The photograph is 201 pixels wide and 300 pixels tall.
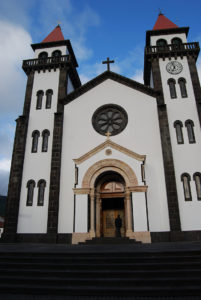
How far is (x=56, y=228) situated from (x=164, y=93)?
14.6 metres

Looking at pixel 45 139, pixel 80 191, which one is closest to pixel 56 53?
pixel 45 139

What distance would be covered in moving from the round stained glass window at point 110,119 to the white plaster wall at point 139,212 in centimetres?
594

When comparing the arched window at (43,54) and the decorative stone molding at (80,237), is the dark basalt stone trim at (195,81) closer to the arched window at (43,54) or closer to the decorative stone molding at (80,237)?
the decorative stone molding at (80,237)

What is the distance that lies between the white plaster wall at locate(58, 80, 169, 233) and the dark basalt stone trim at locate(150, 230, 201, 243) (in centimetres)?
43

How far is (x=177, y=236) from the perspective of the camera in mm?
15898

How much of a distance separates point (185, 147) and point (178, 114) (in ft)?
10.1

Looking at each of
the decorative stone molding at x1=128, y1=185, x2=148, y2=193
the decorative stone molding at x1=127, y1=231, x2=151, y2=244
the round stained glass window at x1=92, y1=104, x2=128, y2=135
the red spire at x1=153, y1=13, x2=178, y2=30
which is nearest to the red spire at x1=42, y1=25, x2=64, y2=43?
the red spire at x1=153, y1=13, x2=178, y2=30

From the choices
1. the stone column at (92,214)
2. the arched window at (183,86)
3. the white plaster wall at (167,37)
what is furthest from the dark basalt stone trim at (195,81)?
the stone column at (92,214)

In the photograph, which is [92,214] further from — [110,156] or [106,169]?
[110,156]

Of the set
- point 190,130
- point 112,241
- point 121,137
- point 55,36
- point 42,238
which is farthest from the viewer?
point 55,36

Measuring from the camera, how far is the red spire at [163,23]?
81.6ft

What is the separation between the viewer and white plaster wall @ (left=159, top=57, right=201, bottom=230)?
16438mm

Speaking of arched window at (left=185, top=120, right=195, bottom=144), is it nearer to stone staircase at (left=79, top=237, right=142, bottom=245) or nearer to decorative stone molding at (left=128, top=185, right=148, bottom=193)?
decorative stone molding at (left=128, top=185, right=148, bottom=193)

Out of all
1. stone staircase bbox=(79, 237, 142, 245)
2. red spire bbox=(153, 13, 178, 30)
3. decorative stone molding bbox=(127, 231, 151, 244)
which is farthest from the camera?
red spire bbox=(153, 13, 178, 30)
